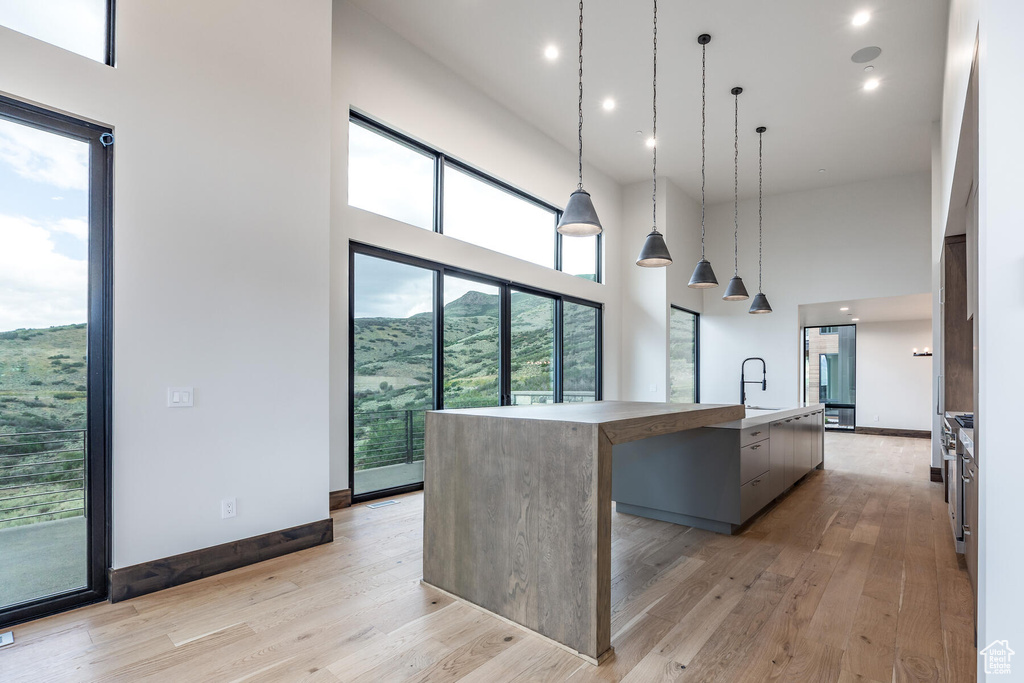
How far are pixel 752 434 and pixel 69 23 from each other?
4.30 meters

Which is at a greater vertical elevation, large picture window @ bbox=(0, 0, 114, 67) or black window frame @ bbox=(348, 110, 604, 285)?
black window frame @ bbox=(348, 110, 604, 285)

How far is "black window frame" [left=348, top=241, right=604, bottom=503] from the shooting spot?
4102 millimetres

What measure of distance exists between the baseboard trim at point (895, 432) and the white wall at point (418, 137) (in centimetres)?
645

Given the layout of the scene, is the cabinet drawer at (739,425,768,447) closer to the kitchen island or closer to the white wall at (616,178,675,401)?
the kitchen island

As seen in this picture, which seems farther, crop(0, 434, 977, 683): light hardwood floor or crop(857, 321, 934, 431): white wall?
crop(857, 321, 934, 431): white wall

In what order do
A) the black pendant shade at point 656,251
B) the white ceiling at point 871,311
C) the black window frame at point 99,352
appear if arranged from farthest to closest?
the white ceiling at point 871,311, the black pendant shade at point 656,251, the black window frame at point 99,352

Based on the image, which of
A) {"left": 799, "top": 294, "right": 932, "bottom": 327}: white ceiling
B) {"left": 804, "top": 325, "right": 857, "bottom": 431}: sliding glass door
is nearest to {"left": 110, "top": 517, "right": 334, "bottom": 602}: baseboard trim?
{"left": 799, "top": 294, "right": 932, "bottom": 327}: white ceiling

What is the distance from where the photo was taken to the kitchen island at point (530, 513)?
1962 millimetres

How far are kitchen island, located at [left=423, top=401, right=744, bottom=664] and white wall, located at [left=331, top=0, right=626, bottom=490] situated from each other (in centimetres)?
175

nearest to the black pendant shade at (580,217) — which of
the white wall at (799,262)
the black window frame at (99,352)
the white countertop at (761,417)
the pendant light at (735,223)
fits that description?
the white countertop at (761,417)

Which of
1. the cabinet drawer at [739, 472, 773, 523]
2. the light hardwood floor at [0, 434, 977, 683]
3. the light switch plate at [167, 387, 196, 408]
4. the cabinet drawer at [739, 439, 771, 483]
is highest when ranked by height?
the light switch plate at [167, 387, 196, 408]

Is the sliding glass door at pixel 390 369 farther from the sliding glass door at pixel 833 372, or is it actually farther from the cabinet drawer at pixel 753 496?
the sliding glass door at pixel 833 372

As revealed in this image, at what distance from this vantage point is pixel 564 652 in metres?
1.97

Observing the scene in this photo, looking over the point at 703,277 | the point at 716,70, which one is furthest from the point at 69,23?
the point at 716,70
